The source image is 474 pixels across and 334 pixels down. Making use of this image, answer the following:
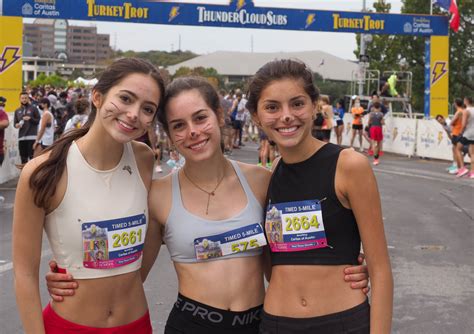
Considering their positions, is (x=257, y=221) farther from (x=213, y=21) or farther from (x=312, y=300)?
(x=213, y=21)

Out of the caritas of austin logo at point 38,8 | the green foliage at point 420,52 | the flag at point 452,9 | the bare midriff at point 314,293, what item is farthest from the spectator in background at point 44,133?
the green foliage at point 420,52

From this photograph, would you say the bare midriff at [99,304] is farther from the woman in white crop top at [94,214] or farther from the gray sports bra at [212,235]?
the gray sports bra at [212,235]

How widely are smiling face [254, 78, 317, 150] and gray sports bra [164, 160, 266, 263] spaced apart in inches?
14.0

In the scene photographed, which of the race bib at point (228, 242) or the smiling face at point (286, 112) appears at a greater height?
the smiling face at point (286, 112)

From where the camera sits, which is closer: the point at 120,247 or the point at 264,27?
the point at 120,247

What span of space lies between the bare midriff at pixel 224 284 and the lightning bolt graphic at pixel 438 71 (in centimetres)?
2139

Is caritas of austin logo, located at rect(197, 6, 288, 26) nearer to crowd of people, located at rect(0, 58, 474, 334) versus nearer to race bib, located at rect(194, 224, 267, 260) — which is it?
crowd of people, located at rect(0, 58, 474, 334)

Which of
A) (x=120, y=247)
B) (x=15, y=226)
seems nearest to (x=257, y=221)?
(x=120, y=247)

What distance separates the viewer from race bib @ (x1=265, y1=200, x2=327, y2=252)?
2611 millimetres

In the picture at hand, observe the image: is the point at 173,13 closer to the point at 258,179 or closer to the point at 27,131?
the point at 27,131

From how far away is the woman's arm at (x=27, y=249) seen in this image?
2.57m

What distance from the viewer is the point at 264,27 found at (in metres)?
21.7

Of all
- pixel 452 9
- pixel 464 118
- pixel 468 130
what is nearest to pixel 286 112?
pixel 464 118

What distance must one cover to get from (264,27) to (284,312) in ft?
64.7
